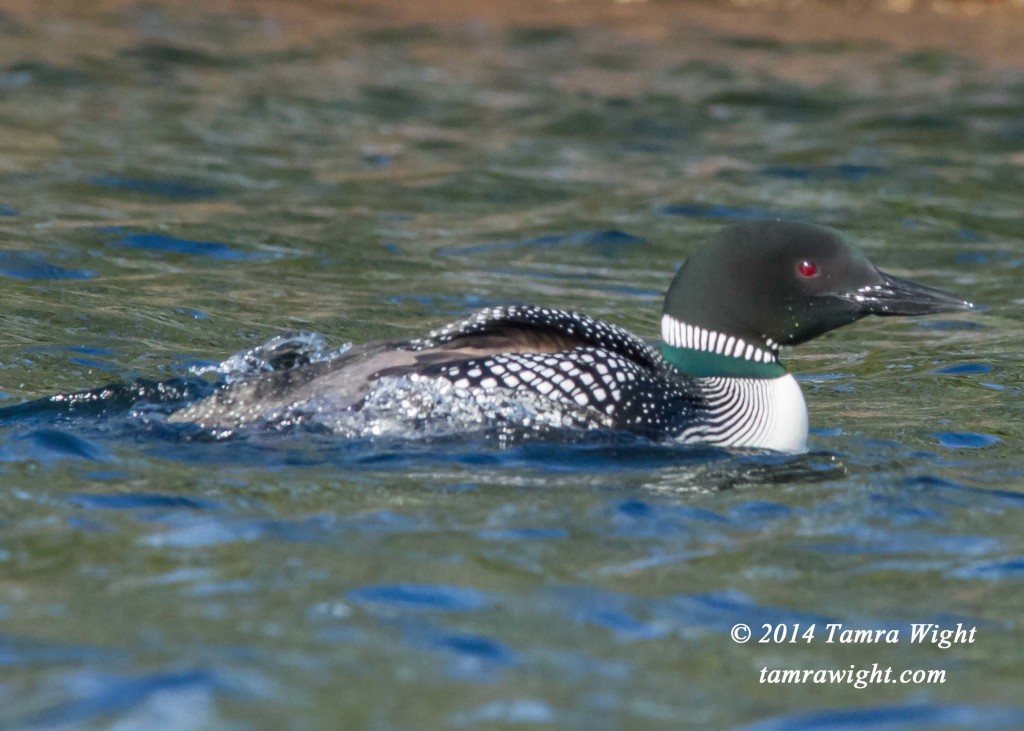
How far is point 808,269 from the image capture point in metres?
5.07

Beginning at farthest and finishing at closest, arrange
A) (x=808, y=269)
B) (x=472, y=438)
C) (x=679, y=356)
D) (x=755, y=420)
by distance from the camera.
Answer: (x=679, y=356) < (x=808, y=269) < (x=755, y=420) < (x=472, y=438)

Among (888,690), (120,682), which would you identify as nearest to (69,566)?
(120,682)

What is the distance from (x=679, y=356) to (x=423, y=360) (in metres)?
0.94

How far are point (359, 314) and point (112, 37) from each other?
7.89 m

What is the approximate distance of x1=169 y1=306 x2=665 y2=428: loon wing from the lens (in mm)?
4727

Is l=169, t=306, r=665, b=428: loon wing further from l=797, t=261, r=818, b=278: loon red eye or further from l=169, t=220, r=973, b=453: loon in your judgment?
l=797, t=261, r=818, b=278: loon red eye

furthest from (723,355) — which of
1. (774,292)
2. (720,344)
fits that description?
(774,292)

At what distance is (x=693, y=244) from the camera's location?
28.4 ft

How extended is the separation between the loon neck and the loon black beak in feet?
1.09

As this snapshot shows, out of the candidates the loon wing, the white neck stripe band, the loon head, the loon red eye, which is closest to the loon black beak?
the loon head

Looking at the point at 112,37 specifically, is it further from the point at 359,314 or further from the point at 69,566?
the point at 69,566

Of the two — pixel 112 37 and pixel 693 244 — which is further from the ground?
pixel 112 37

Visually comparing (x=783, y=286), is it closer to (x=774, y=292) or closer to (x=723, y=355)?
(x=774, y=292)

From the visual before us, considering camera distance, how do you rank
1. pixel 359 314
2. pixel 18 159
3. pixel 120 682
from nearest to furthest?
pixel 120 682 → pixel 359 314 → pixel 18 159
